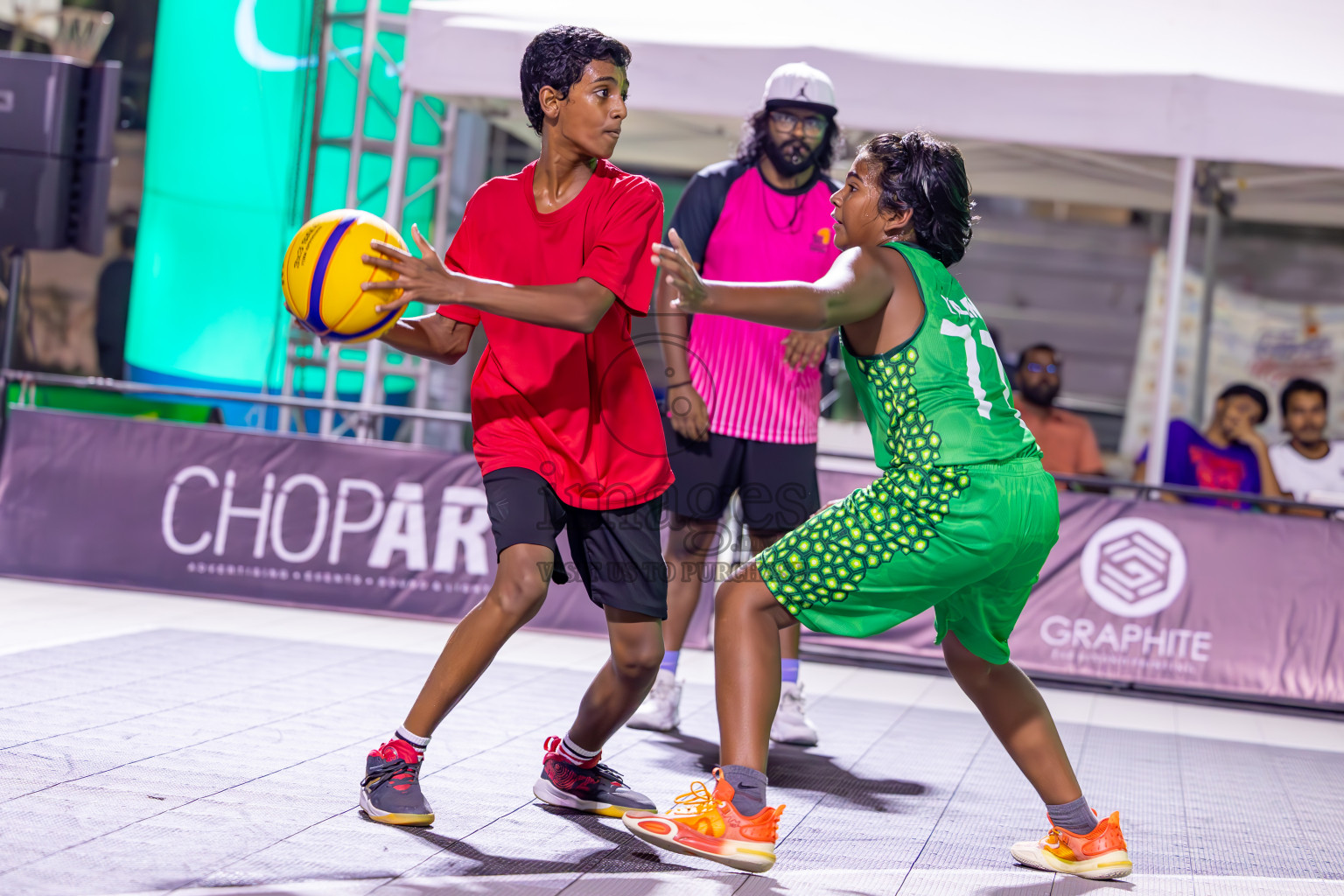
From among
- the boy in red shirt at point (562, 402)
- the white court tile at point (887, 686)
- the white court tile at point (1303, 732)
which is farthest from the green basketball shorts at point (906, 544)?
the white court tile at point (1303, 732)

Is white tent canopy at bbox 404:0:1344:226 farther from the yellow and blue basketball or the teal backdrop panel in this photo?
the yellow and blue basketball

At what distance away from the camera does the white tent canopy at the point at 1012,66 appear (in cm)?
638

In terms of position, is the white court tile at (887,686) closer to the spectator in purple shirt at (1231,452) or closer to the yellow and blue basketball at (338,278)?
the spectator in purple shirt at (1231,452)

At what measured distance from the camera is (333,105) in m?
10.2

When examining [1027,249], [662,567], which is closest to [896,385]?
[662,567]

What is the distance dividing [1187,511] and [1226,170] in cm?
306

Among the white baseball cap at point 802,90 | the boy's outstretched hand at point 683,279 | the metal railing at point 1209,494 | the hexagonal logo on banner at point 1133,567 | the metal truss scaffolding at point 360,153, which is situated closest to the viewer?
the boy's outstretched hand at point 683,279

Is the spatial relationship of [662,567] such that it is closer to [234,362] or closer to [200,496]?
[200,496]

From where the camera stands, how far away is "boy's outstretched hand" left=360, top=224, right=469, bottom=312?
8.86ft

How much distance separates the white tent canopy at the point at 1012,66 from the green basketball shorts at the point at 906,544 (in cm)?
380

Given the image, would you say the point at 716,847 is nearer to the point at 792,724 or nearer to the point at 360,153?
the point at 792,724

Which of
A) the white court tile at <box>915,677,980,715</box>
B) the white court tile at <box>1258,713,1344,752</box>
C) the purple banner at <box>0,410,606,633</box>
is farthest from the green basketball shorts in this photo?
the purple banner at <box>0,410,606,633</box>

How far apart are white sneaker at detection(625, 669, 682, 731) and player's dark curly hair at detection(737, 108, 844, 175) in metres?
1.88

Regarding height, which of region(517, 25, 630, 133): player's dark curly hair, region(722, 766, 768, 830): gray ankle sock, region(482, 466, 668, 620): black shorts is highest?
region(517, 25, 630, 133): player's dark curly hair
